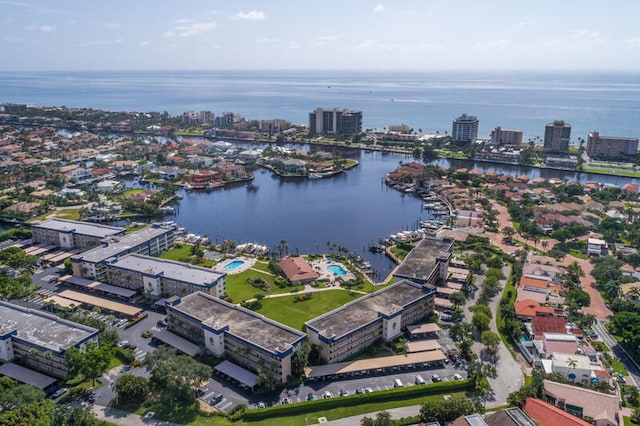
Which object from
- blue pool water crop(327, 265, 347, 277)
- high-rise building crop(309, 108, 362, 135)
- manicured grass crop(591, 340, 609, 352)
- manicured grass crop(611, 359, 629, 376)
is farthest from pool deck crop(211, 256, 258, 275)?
Answer: high-rise building crop(309, 108, 362, 135)

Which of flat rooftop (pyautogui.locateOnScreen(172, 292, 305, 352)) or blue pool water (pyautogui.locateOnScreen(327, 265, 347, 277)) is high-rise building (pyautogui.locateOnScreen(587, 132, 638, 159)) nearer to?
blue pool water (pyautogui.locateOnScreen(327, 265, 347, 277))

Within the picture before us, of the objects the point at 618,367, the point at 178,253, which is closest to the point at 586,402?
the point at 618,367

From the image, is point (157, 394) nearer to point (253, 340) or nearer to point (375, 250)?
point (253, 340)

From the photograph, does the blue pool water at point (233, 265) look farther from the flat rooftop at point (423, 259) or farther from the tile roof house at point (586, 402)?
the tile roof house at point (586, 402)

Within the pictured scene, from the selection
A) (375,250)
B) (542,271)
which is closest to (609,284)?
(542,271)

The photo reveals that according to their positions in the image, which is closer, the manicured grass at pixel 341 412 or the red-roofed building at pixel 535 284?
the manicured grass at pixel 341 412

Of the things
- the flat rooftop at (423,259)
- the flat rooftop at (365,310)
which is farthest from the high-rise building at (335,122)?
the flat rooftop at (365,310)

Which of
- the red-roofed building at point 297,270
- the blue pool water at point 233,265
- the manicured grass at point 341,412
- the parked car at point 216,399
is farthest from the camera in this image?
the blue pool water at point 233,265
